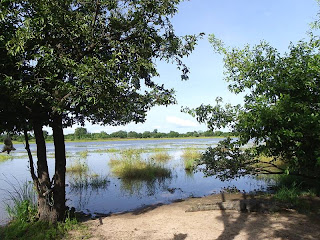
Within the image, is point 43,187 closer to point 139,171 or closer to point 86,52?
point 86,52

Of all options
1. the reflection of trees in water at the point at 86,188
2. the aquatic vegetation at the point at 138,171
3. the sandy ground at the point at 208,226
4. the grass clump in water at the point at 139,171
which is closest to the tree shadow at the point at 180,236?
the sandy ground at the point at 208,226

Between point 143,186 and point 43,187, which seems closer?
point 43,187

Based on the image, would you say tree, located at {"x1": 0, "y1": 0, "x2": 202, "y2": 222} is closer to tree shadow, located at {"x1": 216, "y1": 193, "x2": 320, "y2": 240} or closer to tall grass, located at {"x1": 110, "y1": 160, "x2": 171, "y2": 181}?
tree shadow, located at {"x1": 216, "y1": 193, "x2": 320, "y2": 240}

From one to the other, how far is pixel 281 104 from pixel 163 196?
9.29m

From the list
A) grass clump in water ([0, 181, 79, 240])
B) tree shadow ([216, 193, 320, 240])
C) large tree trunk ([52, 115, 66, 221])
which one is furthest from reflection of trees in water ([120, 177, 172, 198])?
tree shadow ([216, 193, 320, 240])

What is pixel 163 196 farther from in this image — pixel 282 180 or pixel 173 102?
pixel 173 102

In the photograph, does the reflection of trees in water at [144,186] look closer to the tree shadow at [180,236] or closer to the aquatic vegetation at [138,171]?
the aquatic vegetation at [138,171]

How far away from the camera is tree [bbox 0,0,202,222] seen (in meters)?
5.75

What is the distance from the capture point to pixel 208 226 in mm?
7379

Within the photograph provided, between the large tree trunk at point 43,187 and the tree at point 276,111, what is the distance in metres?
4.83

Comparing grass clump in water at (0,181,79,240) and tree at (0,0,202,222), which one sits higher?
tree at (0,0,202,222)

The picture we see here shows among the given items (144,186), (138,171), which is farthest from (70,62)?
(138,171)

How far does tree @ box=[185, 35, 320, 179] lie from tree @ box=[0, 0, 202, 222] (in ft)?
5.55

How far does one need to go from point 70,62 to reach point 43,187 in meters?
4.24
